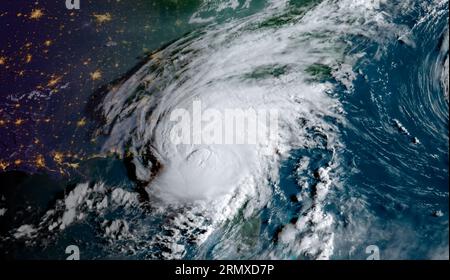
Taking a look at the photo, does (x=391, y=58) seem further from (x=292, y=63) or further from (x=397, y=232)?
(x=397, y=232)

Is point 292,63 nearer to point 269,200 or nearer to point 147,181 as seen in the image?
point 269,200

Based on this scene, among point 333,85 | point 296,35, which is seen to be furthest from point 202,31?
point 333,85

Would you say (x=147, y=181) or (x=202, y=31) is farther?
(x=202, y=31)

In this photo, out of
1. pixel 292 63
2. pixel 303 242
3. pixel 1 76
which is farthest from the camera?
pixel 292 63

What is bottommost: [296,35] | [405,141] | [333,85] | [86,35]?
[405,141]

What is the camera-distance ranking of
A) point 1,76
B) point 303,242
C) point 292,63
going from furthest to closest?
point 292,63
point 1,76
point 303,242

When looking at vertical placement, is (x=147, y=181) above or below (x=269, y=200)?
above
